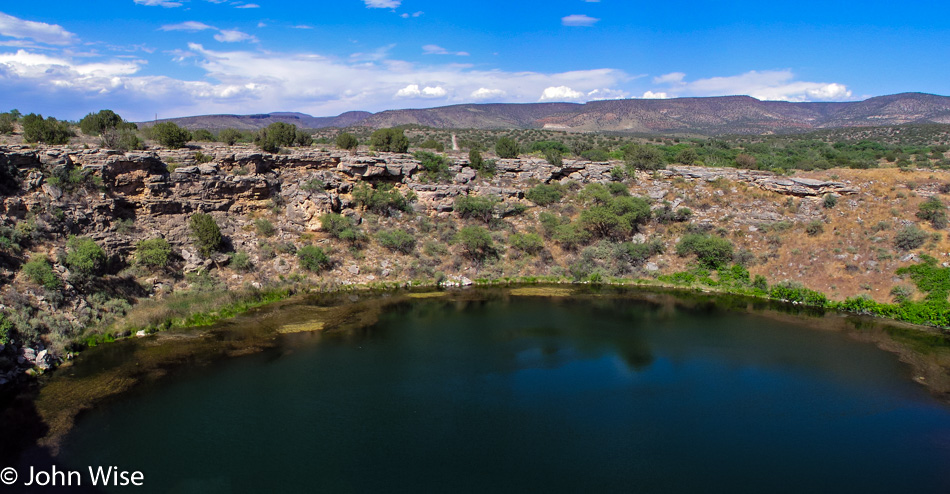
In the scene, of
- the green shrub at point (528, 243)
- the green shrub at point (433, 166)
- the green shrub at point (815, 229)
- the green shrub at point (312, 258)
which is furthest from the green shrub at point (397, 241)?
the green shrub at point (815, 229)

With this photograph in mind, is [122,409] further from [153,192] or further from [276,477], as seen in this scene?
[153,192]

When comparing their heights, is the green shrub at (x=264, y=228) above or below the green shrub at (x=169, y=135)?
below

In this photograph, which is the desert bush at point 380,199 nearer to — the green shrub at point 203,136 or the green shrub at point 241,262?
the green shrub at point 241,262

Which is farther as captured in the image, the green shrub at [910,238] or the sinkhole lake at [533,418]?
the green shrub at [910,238]

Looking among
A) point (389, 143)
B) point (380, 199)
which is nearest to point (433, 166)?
point (389, 143)

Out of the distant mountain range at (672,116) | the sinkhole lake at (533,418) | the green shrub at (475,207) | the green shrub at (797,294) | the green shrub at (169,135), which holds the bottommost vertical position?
the sinkhole lake at (533,418)

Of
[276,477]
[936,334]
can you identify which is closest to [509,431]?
[276,477]

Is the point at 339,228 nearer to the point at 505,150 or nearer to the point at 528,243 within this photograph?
the point at 528,243
